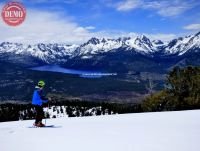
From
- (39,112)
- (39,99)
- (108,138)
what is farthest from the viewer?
(39,112)

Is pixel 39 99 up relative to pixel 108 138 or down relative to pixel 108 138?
up

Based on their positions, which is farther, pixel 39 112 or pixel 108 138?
pixel 39 112

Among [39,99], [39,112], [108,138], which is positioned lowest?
[108,138]

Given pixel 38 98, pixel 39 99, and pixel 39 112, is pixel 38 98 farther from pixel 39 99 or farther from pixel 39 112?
pixel 39 112

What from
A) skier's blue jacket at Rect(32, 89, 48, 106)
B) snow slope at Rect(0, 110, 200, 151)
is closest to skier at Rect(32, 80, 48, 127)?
skier's blue jacket at Rect(32, 89, 48, 106)

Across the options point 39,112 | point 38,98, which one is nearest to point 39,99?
point 38,98

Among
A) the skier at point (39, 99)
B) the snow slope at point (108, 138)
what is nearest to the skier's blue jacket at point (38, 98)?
the skier at point (39, 99)

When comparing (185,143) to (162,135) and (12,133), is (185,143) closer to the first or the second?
(162,135)

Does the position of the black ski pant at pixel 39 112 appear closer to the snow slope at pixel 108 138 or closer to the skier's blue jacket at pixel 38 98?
the skier's blue jacket at pixel 38 98

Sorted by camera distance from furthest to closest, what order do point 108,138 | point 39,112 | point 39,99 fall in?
point 39,112 < point 39,99 < point 108,138

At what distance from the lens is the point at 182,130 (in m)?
15.2

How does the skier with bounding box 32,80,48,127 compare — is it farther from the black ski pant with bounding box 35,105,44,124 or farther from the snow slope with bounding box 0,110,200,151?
the snow slope with bounding box 0,110,200,151

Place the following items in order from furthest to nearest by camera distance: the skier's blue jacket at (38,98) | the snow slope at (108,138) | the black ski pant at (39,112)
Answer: the black ski pant at (39,112)
the skier's blue jacket at (38,98)
the snow slope at (108,138)

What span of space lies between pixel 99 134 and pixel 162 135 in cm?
240
